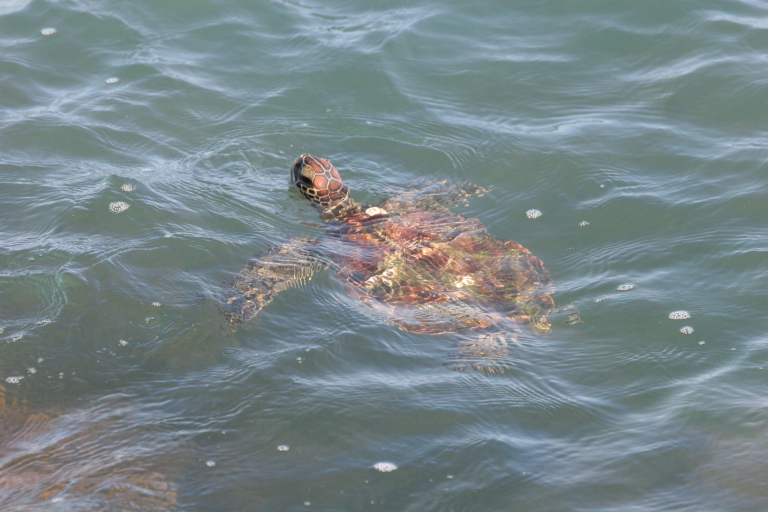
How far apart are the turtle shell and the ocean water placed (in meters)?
0.18

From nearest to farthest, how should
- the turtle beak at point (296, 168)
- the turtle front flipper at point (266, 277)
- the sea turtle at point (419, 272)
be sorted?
the sea turtle at point (419, 272) → the turtle front flipper at point (266, 277) → the turtle beak at point (296, 168)

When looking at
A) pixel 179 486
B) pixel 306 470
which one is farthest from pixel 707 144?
pixel 179 486

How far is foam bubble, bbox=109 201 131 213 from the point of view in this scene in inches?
233

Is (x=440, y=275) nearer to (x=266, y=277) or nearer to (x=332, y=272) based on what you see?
(x=332, y=272)

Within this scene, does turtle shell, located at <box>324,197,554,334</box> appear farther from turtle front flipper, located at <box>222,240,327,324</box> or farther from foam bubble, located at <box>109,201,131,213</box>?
foam bubble, located at <box>109,201,131,213</box>

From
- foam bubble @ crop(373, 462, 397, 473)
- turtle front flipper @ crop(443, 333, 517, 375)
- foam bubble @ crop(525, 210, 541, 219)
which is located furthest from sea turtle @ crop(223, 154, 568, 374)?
→ foam bubble @ crop(373, 462, 397, 473)

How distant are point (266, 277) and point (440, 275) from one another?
154 cm

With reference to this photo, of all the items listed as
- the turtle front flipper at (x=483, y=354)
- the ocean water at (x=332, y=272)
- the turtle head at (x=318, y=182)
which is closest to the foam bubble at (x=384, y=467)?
the ocean water at (x=332, y=272)

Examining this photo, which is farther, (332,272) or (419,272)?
(332,272)

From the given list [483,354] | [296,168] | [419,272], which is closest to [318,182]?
[296,168]

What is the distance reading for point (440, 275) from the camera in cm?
521

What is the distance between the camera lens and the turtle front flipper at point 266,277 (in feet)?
16.1

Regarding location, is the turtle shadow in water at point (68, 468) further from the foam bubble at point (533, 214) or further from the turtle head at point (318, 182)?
the foam bubble at point (533, 214)

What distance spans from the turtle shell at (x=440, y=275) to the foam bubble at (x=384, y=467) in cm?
127
